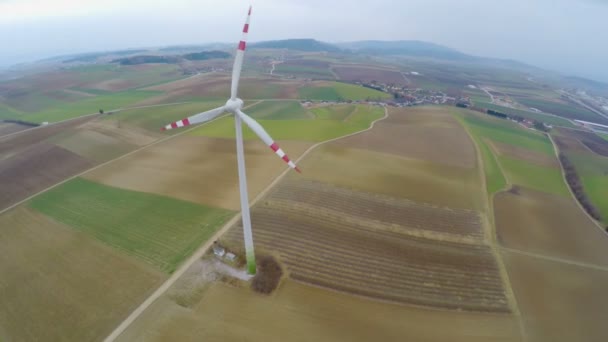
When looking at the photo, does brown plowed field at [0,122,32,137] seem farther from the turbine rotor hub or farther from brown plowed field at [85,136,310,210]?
the turbine rotor hub

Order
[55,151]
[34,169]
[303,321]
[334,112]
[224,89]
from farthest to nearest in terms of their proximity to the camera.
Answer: [224,89] → [334,112] → [55,151] → [34,169] → [303,321]

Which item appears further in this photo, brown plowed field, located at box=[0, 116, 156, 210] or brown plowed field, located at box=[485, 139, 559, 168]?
brown plowed field, located at box=[485, 139, 559, 168]

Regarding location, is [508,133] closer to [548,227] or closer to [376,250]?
[548,227]

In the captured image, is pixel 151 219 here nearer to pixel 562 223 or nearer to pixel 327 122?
pixel 327 122

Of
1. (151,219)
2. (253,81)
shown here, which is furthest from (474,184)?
(253,81)

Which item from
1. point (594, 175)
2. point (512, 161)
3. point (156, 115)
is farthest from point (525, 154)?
point (156, 115)

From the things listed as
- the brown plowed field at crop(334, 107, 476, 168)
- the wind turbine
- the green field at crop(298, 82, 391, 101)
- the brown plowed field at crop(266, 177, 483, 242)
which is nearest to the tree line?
the brown plowed field at crop(334, 107, 476, 168)

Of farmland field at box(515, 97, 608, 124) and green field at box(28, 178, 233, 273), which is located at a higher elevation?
farmland field at box(515, 97, 608, 124)
